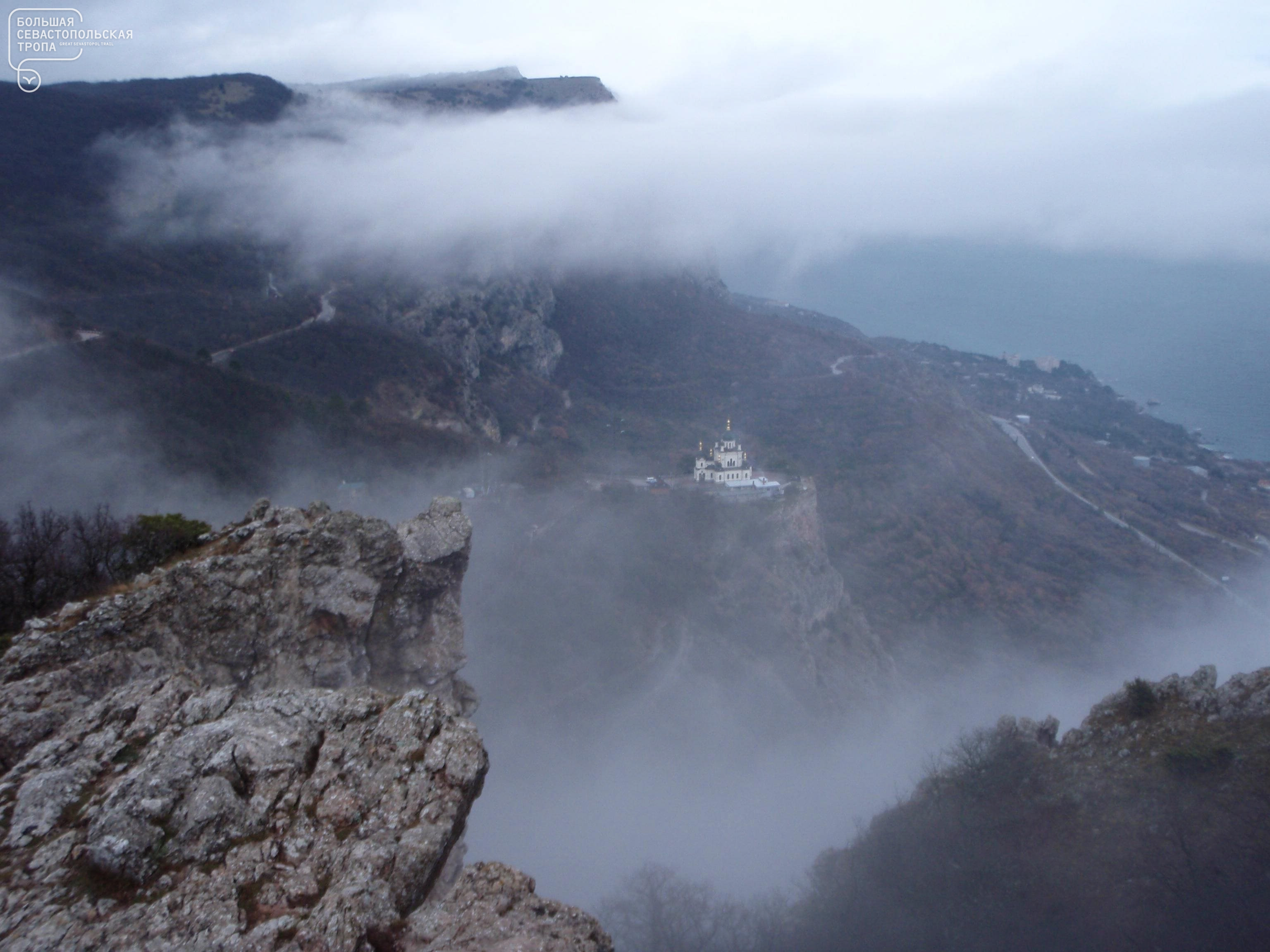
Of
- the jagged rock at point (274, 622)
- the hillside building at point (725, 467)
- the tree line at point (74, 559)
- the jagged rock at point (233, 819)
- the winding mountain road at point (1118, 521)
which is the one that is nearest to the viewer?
the jagged rock at point (233, 819)

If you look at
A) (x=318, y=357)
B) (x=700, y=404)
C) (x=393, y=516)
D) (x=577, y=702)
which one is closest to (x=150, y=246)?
(x=318, y=357)

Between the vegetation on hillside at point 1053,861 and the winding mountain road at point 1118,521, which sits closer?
the vegetation on hillside at point 1053,861

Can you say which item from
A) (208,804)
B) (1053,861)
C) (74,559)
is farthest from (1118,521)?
(74,559)

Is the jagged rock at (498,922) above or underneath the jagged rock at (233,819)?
underneath

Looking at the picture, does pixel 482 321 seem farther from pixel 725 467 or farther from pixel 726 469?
pixel 726 469

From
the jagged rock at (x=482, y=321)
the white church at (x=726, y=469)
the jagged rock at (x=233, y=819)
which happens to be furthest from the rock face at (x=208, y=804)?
the jagged rock at (x=482, y=321)

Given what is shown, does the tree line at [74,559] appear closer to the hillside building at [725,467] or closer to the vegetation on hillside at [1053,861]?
the vegetation on hillside at [1053,861]
